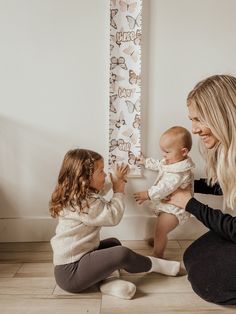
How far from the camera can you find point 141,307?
3.59ft

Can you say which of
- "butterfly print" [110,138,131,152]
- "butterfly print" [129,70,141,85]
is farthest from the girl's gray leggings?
"butterfly print" [129,70,141,85]

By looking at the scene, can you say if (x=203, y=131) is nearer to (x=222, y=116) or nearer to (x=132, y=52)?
(x=222, y=116)

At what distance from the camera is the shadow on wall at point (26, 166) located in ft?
5.18

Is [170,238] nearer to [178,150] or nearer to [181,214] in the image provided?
[181,214]

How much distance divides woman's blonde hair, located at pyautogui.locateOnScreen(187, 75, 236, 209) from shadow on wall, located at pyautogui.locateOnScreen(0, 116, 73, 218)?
74 cm

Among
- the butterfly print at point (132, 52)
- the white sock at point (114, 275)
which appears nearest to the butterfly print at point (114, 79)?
the butterfly print at point (132, 52)

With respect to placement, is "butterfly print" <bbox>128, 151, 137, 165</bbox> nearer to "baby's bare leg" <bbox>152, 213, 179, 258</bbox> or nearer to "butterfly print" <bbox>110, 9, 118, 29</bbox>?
"baby's bare leg" <bbox>152, 213, 179, 258</bbox>

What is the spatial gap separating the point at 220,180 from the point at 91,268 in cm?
56

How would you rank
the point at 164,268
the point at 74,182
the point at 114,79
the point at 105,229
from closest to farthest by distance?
the point at 74,182 < the point at 164,268 < the point at 114,79 < the point at 105,229

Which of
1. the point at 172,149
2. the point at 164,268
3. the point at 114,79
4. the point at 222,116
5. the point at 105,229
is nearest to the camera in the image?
the point at 222,116

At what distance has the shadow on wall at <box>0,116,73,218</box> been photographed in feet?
5.18

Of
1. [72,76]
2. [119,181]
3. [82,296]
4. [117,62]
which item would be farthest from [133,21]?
[82,296]

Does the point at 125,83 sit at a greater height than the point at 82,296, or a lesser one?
greater

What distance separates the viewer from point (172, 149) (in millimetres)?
1424
